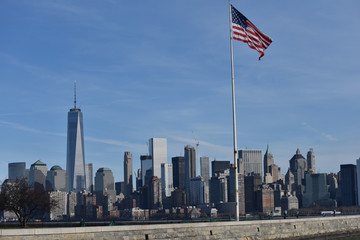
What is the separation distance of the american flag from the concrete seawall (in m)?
15.2

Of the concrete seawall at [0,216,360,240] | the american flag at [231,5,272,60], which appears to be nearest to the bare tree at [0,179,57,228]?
the concrete seawall at [0,216,360,240]

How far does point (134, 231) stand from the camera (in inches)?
1646

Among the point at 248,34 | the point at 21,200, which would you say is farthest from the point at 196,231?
the point at 21,200

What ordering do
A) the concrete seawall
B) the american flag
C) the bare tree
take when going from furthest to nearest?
the bare tree
the american flag
the concrete seawall

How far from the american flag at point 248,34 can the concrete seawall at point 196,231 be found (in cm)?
1523

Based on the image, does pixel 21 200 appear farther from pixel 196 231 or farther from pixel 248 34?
pixel 248 34

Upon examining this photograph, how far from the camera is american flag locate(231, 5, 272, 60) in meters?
50.7

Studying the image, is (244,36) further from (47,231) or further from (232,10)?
(47,231)

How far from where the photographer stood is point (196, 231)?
46.1 m

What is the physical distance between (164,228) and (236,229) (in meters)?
8.63

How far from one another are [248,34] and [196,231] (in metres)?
17.6

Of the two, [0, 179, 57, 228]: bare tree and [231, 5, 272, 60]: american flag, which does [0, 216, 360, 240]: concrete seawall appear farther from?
[0, 179, 57, 228]: bare tree

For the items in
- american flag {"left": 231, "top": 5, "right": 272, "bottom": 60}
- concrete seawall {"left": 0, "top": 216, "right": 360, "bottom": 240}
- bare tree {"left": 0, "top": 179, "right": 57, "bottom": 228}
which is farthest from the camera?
bare tree {"left": 0, "top": 179, "right": 57, "bottom": 228}

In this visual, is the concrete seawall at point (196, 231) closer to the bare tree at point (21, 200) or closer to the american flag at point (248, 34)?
the american flag at point (248, 34)
